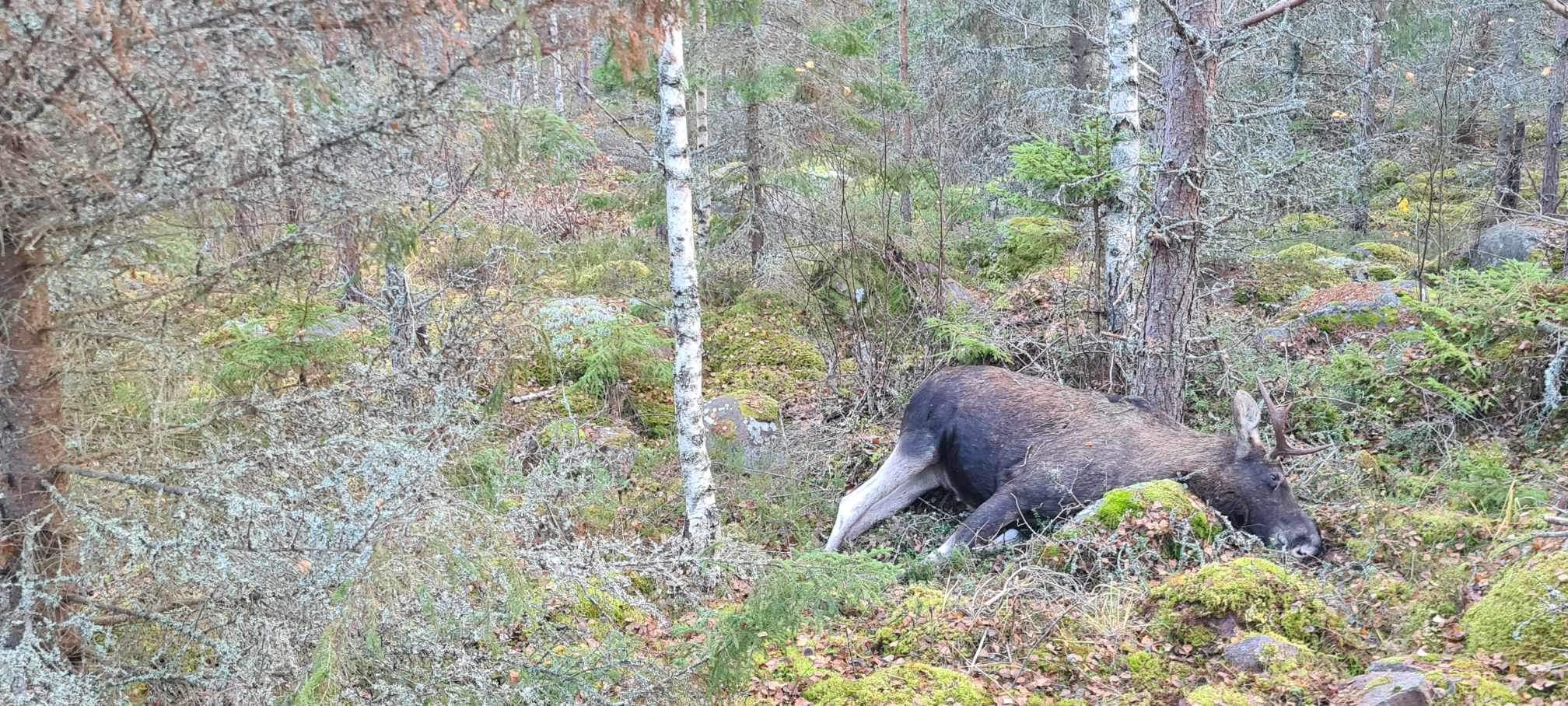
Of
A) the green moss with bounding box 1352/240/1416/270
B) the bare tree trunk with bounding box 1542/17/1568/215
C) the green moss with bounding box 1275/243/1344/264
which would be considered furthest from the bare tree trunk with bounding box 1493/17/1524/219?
the green moss with bounding box 1275/243/1344/264

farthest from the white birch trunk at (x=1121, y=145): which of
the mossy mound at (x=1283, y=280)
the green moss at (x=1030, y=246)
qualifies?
the mossy mound at (x=1283, y=280)

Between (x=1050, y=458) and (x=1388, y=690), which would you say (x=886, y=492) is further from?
(x=1388, y=690)

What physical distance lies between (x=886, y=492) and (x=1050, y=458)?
1.22 m

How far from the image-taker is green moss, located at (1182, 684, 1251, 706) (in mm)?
3906

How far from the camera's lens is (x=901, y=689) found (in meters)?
4.28

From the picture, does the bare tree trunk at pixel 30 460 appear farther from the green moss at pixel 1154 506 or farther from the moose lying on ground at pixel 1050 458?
the green moss at pixel 1154 506

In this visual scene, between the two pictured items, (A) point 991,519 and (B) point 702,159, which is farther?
(B) point 702,159

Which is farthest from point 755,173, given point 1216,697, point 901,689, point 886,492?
point 1216,697

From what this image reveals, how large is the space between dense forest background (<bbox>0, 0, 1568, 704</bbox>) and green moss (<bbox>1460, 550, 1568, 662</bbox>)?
2cm

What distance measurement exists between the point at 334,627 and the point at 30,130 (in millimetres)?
1653

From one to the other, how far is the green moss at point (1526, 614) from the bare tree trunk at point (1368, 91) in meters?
14.2

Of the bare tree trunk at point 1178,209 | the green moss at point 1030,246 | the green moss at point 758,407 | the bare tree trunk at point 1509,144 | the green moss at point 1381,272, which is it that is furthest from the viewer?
the bare tree trunk at point 1509,144

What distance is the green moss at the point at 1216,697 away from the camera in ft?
Answer: 12.8

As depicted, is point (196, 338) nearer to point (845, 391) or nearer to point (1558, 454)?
point (845, 391)
